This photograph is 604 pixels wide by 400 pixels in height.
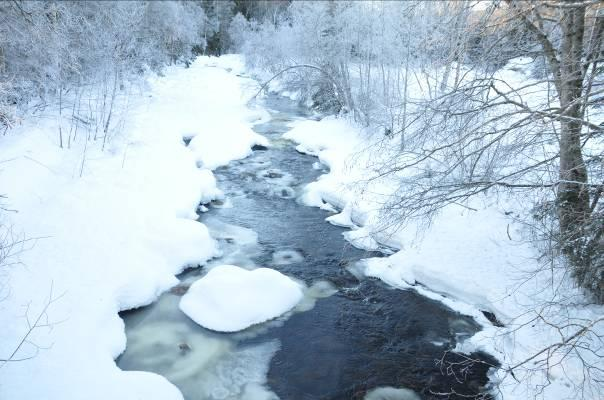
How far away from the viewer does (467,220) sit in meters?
7.62

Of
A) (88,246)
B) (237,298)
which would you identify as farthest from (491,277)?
(88,246)

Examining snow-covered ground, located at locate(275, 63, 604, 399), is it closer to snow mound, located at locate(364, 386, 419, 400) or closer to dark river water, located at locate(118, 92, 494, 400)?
dark river water, located at locate(118, 92, 494, 400)

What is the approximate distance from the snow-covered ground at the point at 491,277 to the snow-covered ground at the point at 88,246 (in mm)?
3127

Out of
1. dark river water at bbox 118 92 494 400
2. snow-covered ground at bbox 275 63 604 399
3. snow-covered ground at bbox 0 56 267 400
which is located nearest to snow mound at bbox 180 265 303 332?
dark river water at bbox 118 92 494 400

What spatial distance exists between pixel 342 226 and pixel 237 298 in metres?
3.54

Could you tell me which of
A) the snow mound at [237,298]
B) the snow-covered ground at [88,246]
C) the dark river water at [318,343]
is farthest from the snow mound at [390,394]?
the snow-covered ground at [88,246]

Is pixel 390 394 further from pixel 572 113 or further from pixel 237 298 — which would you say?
pixel 572 113

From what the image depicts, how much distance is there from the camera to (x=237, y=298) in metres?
6.10

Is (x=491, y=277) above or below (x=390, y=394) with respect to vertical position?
above

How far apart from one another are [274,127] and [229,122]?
6.40ft

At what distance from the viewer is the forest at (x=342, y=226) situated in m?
4.43

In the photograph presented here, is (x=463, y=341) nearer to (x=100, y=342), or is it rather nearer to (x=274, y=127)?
(x=100, y=342)

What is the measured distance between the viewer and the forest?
4.43 metres

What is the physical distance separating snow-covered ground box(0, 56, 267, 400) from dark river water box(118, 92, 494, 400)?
0.40m
